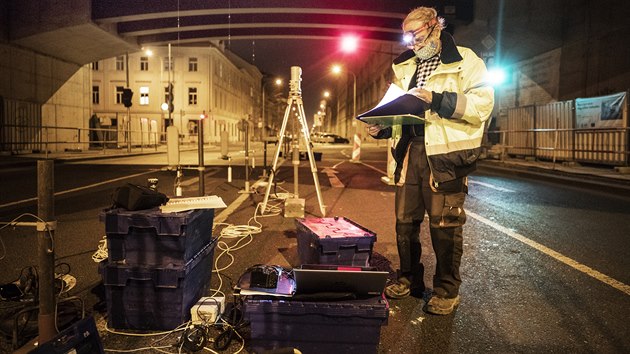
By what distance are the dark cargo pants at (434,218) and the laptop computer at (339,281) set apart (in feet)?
2.99

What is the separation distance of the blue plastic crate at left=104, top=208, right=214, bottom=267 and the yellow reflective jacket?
1.76 metres

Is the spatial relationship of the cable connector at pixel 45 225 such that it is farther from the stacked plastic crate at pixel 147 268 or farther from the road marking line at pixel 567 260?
the road marking line at pixel 567 260

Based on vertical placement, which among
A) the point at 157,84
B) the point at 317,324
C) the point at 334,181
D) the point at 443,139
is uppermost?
the point at 157,84

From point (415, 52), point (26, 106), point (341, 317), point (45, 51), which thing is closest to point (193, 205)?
point (341, 317)

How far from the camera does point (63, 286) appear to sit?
12.9 feet

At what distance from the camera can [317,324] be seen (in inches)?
108

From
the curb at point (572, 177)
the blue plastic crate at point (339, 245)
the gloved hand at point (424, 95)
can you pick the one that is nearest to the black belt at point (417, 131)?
the gloved hand at point (424, 95)

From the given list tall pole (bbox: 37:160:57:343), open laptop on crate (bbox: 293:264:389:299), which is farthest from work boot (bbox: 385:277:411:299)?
tall pole (bbox: 37:160:57:343)

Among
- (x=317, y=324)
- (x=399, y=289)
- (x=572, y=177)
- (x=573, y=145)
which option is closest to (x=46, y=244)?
(x=317, y=324)

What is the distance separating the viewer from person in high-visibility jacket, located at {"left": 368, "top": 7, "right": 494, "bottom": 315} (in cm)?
336

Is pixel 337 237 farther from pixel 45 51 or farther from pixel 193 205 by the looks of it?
pixel 45 51

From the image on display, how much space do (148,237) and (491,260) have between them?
3.52 metres

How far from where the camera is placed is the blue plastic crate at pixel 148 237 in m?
3.13

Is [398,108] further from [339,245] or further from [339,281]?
[339,281]
